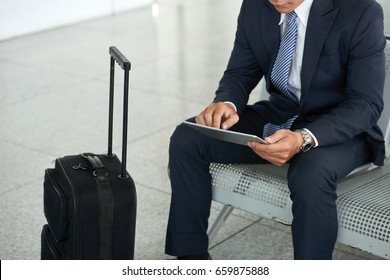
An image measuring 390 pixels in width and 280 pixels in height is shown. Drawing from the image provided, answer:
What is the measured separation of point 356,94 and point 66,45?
429cm

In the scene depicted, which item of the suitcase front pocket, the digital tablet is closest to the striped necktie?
the digital tablet

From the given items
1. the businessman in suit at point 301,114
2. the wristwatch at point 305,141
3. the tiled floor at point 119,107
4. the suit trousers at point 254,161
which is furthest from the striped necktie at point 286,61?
the tiled floor at point 119,107

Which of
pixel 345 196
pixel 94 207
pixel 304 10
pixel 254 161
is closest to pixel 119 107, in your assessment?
pixel 254 161

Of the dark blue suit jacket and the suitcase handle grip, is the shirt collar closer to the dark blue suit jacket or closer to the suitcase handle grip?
the dark blue suit jacket

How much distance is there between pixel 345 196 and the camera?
2.39 m

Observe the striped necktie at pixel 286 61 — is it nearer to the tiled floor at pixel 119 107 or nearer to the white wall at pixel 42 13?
the tiled floor at pixel 119 107

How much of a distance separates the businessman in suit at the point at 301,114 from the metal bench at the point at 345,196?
38mm

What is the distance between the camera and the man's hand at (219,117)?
8.57ft

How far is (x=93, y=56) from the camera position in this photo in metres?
6.07

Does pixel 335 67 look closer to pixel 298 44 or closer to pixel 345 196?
pixel 298 44

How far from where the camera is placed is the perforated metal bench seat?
7.50 ft

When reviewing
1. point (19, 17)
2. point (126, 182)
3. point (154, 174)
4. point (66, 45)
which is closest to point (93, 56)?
point (66, 45)
